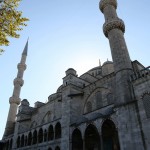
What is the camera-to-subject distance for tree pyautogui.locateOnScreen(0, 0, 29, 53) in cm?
783

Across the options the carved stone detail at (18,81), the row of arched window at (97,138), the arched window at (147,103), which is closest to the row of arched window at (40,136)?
the row of arched window at (97,138)

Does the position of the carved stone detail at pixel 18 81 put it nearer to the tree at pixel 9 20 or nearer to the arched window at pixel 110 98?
the arched window at pixel 110 98

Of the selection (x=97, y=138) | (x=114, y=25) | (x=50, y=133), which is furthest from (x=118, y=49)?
(x=50, y=133)

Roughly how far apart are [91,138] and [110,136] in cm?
229

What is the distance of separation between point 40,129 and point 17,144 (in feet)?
20.1

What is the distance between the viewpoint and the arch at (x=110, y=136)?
14215 millimetres

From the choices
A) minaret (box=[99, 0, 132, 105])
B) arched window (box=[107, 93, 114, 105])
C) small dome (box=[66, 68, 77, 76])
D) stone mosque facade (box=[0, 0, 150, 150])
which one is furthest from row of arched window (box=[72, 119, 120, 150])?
small dome (box=[66, 68, 77, 76])

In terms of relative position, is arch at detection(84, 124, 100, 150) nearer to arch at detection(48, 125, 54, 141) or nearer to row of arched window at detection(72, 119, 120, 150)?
row of arched window at detection(72, 119, 120, 150)

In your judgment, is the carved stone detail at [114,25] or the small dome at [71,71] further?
the small dome at [71,71]

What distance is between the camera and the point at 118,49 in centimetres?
1477

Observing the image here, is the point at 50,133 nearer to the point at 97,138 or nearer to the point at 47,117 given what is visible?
the point at 47,117

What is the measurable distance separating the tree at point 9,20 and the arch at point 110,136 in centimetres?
1000

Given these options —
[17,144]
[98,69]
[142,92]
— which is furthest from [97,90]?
[17,144]

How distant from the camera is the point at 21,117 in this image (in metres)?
26.5
